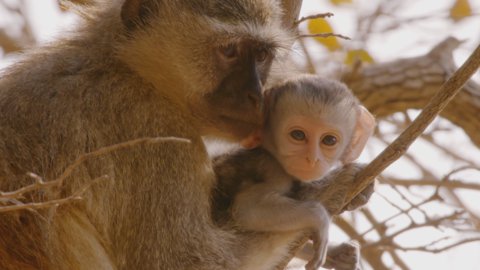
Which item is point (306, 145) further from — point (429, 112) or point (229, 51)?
point (429, 112)

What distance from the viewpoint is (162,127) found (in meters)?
5.08

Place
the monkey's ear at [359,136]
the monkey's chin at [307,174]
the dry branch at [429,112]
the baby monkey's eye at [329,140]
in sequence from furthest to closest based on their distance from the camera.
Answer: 1. the monkey's ear at [359,136]
2. the baby monkey's eye at [329,140]
3. the monkey's chin at [307,174]
4. the dry branch at [429,112]

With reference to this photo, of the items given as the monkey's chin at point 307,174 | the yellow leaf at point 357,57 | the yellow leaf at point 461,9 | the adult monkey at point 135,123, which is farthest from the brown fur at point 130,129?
the yellow leaf at point 461,9

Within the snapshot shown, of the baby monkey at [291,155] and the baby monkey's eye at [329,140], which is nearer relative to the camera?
the baby monkey at [291,155]

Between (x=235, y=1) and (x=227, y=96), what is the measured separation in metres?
0.60

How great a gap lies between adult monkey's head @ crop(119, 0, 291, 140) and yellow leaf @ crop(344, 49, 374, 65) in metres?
2.29

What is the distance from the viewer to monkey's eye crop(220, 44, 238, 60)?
204 inches

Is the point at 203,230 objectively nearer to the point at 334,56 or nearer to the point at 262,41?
the point at 262,41

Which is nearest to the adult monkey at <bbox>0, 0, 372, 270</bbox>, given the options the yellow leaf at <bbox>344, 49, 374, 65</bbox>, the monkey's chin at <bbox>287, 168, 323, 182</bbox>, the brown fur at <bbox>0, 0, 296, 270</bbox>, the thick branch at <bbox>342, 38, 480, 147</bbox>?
the brown fur at <bbox>0, 0, 296, 270</bbox>

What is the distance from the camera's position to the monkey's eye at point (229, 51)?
5.18 metres

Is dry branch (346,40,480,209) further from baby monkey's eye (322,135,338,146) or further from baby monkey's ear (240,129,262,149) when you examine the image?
baby monkey's ear (240,129,262,149)

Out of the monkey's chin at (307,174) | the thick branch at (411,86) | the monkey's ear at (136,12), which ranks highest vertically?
the monkey's ear at (136,12)

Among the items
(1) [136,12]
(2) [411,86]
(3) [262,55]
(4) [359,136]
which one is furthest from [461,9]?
(1) [136,12]

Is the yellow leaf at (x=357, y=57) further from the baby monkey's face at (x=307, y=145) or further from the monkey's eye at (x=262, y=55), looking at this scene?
the baby monkey's face at (x=307, y=145)
